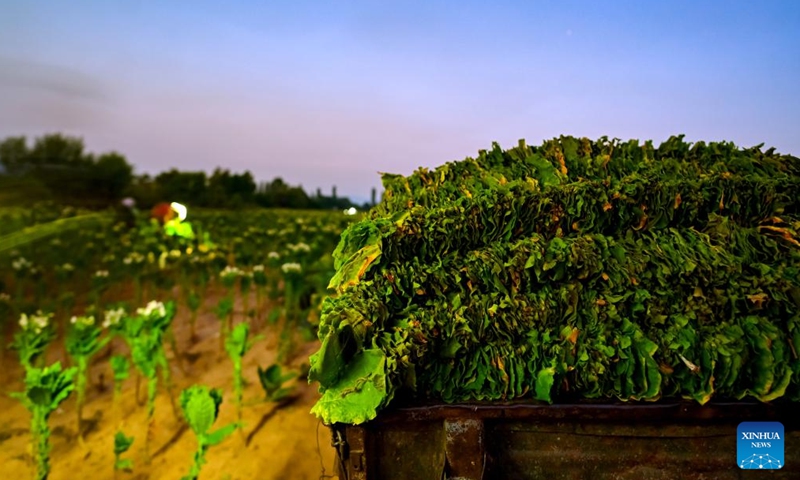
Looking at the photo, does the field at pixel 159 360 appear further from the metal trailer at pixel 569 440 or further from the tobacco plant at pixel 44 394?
the metal trailer at pixel 569 440

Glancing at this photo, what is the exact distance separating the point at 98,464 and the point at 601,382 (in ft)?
10.0

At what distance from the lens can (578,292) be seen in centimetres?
179

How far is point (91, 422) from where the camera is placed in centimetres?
360

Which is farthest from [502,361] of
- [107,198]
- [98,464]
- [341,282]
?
[107,198]

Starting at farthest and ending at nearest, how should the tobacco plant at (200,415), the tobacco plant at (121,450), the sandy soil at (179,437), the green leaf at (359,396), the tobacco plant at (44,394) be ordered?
the sandy soil at (179,437) < the tobacco plant at (121,450) < the tobacco plant at (44,394) < the tobacco plant at (200,415) < the green leaf at (359,396)

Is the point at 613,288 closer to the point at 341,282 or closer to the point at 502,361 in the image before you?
the point at 502,361

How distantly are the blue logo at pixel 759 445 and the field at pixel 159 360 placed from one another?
62.9 inches

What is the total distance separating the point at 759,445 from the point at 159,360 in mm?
3230

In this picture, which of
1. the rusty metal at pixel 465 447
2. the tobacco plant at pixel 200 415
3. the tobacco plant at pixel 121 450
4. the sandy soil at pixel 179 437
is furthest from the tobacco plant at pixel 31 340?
the rusty metal at pixel 465 447

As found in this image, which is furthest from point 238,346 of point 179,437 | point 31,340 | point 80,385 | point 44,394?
point 31,340

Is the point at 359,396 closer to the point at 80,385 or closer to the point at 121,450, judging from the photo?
the point at 121,450

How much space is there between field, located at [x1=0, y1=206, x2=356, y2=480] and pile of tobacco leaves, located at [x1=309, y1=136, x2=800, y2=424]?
0.84m

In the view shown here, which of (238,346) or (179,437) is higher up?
(238,346)

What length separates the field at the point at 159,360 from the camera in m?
3.08
